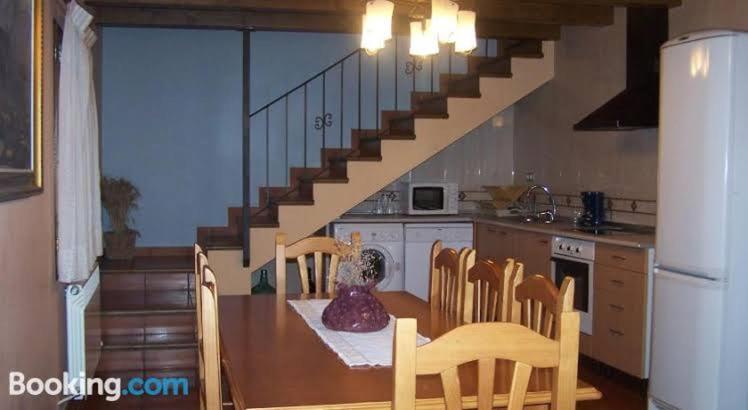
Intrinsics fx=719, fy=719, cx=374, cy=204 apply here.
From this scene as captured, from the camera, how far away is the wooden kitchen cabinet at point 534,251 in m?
5.17

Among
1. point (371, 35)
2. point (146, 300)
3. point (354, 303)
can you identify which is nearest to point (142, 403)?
point (146, 300)

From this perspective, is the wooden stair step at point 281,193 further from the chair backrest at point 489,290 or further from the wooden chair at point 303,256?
the chair backrest at point 489,290

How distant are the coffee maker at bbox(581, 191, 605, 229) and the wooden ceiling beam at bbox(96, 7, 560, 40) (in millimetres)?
1516

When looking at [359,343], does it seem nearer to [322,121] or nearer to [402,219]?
[402,219]

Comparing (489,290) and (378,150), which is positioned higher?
(378,150)

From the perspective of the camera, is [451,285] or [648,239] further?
[648,239]

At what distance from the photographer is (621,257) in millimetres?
4359

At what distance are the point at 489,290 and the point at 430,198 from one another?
3.82 m

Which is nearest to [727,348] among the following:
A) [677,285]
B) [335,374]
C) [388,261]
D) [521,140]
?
[677,285]

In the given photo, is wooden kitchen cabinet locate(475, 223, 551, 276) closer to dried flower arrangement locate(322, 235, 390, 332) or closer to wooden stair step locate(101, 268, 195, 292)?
wooden stair step locate(101, 268, 195, 292)

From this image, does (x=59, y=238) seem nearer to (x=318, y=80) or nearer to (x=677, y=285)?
(x=677, y=285)

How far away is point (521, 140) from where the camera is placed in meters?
6.94

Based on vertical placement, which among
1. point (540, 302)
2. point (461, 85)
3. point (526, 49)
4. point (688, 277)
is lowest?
point (688, 277)

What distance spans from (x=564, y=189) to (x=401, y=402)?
4.97m
